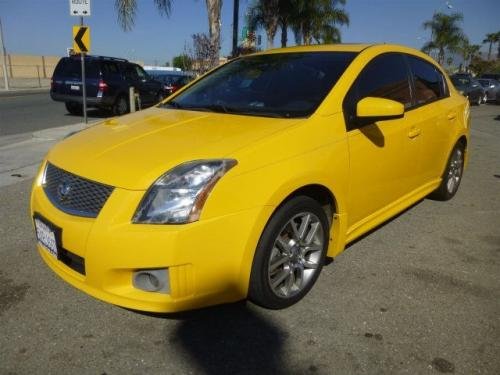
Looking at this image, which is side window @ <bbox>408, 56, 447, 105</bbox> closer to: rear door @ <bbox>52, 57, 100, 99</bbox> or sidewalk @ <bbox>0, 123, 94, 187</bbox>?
sidewalk @ <bbox>0, 123, 94, 187</bbox>

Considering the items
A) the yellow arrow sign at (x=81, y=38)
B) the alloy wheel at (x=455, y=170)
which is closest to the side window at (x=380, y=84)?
the alloy wheel at (x=455, y=170)

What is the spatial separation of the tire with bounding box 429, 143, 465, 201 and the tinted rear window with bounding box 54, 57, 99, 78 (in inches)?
438

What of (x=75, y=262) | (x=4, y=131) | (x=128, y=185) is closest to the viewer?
(x=128, y=185)

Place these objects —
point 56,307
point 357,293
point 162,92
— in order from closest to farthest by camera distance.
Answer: point 56,307 → point 357,293 → point 162,92

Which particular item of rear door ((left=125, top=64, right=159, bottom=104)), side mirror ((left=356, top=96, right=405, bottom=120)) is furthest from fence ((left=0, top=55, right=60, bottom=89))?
side mirror ((left=356, top=96, right=405, bottom=120))

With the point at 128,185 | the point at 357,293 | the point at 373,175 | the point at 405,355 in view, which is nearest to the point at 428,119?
the point at 373,175

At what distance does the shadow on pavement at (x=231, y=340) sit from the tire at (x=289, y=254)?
17cm

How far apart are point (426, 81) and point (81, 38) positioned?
23.9 ft

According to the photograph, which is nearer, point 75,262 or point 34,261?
point 75,262

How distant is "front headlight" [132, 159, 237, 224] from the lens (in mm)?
2299

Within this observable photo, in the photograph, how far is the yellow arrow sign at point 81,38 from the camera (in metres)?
9.17

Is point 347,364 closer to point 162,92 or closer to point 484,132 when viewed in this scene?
point 484,132

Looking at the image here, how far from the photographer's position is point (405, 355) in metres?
2.47

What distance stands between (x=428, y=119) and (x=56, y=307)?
3366mm
